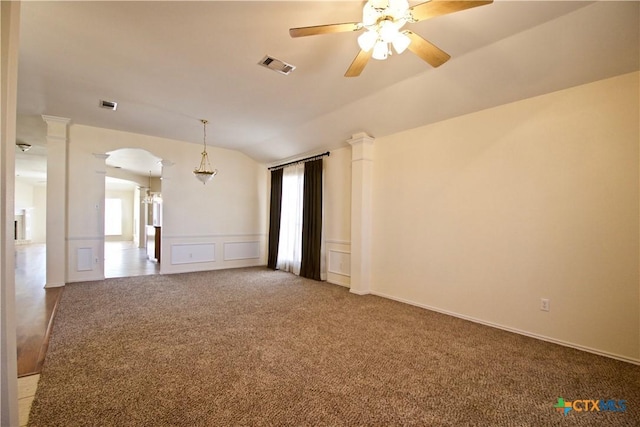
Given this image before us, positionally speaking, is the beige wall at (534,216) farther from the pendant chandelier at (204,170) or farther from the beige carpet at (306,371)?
the pendant chandelier at (204,170)

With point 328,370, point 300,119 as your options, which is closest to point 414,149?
point 300,119

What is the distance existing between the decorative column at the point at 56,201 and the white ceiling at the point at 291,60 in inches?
14.0

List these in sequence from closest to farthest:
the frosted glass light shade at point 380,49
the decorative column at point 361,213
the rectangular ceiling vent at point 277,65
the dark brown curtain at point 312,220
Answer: the frosted glass light shade at point 380,49 < the rectangular ceiling vent at point 277,65 < the decorative column at point 361,213 < the dark brown curtain at point 312,220

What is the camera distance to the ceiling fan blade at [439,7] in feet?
Answer: 5.16

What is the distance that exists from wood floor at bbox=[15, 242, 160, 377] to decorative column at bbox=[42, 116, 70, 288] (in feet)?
1.08

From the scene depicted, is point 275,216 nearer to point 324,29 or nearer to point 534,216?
point 534,216

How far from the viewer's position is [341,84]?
3.44 meters

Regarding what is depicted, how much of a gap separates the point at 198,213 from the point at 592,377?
648 centimetres

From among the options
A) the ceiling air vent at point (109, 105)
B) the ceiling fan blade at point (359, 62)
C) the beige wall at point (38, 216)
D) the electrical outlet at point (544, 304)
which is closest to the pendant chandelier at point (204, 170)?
the ceiling air vent at point (109, 105)

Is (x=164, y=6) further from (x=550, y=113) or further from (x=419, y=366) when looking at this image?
(x=550, y=113)

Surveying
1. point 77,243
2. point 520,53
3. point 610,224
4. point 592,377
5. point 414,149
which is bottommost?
point 592,377

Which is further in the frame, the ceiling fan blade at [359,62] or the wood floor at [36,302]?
the wood floor at [36,302]

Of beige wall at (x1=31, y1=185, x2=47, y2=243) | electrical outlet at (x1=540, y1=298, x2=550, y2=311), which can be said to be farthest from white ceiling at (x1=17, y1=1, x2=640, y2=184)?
beige wall at (x1=31, y1=185, x2=47, y2=243)

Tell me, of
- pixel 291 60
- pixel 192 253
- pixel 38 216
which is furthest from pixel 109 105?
Answer: pixel 38 216
